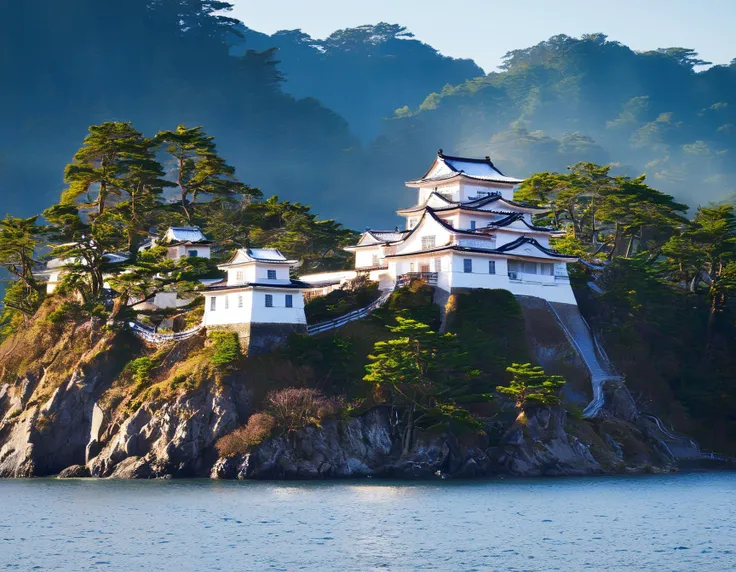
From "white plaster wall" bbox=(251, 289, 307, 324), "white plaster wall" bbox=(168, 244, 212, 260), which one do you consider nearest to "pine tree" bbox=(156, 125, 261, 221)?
"white plaster wall" bbox=(168, 244, 212, 260)

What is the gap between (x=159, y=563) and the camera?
4009cm

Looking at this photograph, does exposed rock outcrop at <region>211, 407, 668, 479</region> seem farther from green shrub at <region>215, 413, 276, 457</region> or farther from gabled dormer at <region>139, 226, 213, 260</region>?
gabled dormer at <region>139, 226, 213, 260</region>

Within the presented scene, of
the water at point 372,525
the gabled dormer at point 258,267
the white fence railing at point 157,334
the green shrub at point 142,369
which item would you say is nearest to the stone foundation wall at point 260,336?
the gabled dormer at point 258,267

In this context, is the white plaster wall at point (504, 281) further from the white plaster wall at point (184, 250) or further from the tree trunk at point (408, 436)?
the white plaster wall at point (184, 250)

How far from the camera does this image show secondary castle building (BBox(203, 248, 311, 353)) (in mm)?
66375

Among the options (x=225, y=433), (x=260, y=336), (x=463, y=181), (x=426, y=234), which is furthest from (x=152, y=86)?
(x=225, y=433)

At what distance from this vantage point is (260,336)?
217 feet

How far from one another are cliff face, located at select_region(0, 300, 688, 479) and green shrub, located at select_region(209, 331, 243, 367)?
64 cm

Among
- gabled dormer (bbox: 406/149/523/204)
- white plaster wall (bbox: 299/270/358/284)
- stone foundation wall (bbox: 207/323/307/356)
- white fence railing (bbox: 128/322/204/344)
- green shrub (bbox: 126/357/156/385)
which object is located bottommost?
green shrub (bbox: 126/357/156/385)

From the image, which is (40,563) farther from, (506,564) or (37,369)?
(37,369)

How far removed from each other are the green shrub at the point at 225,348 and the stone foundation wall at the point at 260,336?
0.39m

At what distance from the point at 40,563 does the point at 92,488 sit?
20006mm

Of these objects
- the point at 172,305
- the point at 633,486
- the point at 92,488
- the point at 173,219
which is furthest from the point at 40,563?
the point at 173,219

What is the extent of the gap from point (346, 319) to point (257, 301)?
5.66 meters
